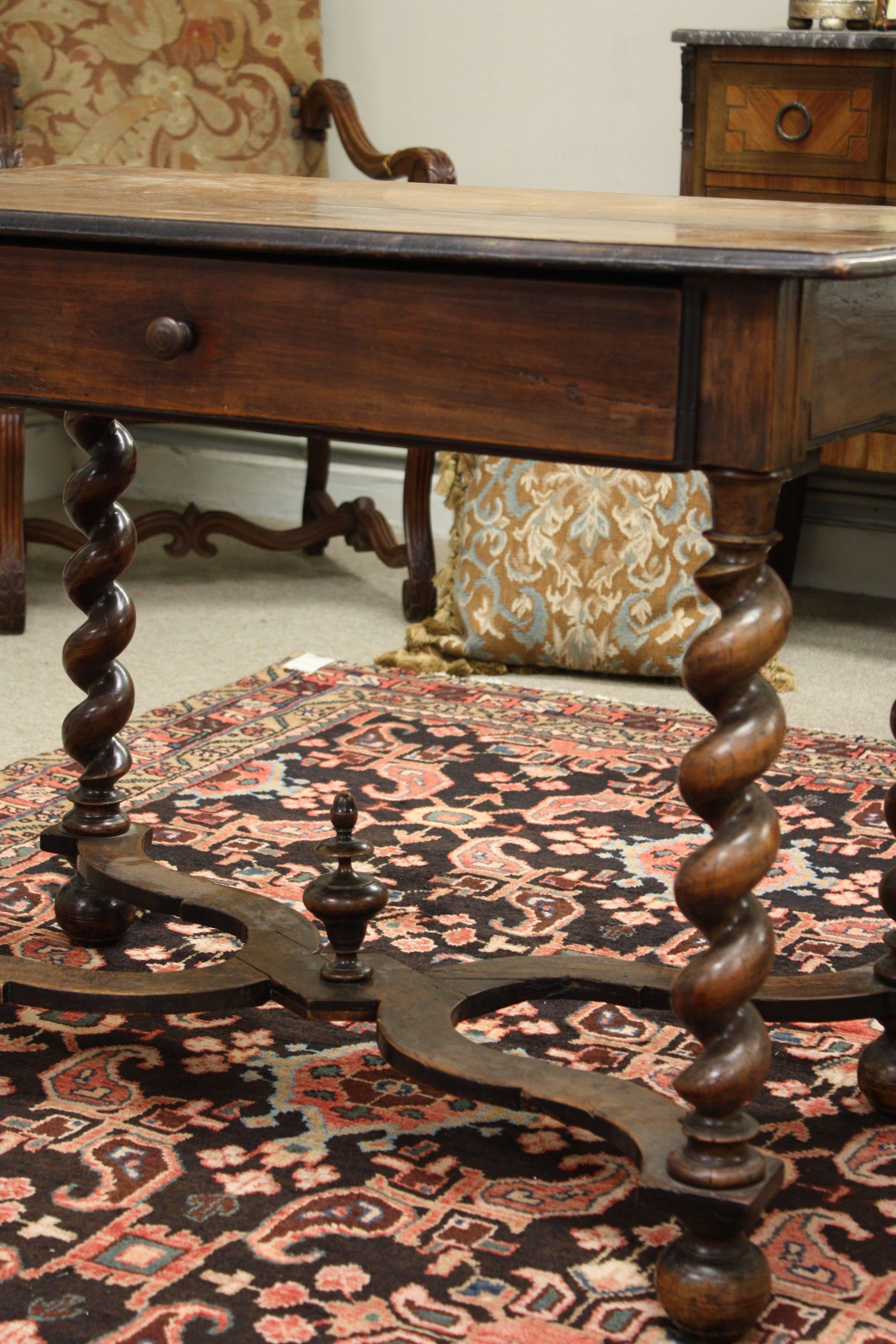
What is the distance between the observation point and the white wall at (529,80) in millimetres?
3908

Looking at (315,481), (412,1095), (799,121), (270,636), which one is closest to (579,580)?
(270,636)

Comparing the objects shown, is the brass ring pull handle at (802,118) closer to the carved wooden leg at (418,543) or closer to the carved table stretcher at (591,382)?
the carved wooden leg at (418,543)

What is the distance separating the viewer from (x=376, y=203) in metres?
1.62

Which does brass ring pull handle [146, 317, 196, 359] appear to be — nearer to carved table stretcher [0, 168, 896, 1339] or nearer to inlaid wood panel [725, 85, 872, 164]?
carved table stretcher [0, 168, 896, 1339]

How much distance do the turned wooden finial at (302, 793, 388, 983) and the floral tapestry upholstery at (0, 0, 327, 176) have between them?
2.31 m

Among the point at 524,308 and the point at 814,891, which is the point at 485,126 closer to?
the point at 814,891

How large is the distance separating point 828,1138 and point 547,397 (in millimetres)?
797

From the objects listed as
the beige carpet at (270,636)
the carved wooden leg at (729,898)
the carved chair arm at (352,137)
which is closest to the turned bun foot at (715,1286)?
the carved wooden leg at (729,898)

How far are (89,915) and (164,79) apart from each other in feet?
7.52

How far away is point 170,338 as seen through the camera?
1396 mm

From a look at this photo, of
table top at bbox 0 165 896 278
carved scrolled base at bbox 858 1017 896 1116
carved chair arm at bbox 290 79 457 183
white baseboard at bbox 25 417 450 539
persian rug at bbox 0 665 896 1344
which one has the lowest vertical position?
persian rug at bbox 0 665 896 1344

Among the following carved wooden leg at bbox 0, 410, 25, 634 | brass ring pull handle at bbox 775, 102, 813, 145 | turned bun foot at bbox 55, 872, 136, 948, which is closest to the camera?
turned bun foot at bbox 55, 872, 136, 948

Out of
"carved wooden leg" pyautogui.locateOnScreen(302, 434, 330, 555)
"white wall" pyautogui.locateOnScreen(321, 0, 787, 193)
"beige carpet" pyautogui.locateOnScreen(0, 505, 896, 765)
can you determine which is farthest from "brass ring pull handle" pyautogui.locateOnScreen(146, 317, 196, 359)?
"carved wooden leg" pyautogui.locateOnScreen(302, 434, 330, 555)

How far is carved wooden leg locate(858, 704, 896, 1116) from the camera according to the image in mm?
1642
